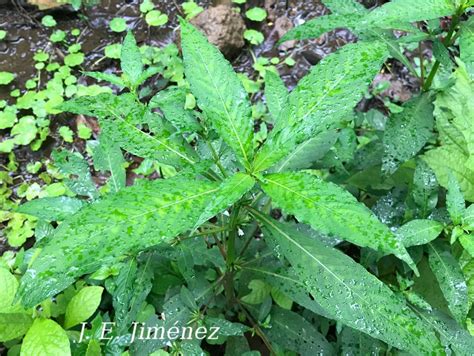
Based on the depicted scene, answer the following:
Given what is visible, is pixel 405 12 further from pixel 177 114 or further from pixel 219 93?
pixel 177 114

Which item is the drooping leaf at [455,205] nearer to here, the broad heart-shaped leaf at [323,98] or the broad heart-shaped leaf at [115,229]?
the broad heart-shaped leaf at [323,98]

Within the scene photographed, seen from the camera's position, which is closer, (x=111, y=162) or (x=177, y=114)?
(x=177, y=114)

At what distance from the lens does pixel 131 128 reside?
1255 millimetres

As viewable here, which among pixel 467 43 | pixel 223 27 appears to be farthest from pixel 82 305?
pixel 223 27

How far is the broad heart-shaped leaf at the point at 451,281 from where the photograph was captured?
5.03 ft

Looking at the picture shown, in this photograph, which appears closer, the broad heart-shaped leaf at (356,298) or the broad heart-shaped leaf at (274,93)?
the broad heart-shaped leaf at (356,298)

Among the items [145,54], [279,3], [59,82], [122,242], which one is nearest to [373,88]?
[279,3]

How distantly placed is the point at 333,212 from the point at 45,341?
52.7 inches

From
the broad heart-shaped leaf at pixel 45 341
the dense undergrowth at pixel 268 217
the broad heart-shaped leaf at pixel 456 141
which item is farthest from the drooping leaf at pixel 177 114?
the broad heart-shaped leaf at pixel 456 141

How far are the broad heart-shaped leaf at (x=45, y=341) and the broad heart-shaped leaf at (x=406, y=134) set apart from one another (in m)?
1.36

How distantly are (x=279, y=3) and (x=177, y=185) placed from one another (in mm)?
3008

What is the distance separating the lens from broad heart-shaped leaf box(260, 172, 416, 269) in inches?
37.5

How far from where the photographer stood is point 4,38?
350 centimetres

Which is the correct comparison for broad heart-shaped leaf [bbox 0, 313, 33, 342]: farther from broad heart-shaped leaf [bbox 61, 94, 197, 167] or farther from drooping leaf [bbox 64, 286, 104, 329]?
broad heart-shaped leaf [bbox 61, 94, 197, 167]
